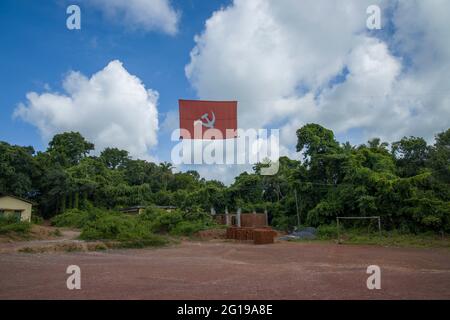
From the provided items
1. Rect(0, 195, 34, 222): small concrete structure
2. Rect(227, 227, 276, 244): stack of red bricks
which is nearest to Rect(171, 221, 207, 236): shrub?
Rect(227, 227, 276, 244): stack of red bricks

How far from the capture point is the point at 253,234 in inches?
911

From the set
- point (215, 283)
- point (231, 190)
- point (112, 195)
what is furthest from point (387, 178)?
point (112, 195)

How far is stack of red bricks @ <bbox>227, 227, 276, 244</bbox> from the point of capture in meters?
22.2

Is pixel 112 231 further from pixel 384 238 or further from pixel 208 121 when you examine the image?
pixel 384 238

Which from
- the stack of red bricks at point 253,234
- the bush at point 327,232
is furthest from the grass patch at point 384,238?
the stack of red bricks at point 253,234

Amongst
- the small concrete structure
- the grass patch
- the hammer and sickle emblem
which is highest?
the hammer and sickle emblem

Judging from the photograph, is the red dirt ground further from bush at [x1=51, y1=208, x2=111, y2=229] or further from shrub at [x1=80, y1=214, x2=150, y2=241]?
bush at [x1=51, y1=208, x2=111, y2=229]

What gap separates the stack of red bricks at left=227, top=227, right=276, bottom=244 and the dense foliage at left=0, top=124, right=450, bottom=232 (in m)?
3.26

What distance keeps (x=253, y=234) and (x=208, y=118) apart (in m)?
11.1

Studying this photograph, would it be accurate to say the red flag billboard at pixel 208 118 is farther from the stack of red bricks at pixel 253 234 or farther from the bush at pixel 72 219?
the bush at pixel 72 219

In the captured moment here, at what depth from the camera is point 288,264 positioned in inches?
494

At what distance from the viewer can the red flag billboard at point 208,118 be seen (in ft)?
47.0

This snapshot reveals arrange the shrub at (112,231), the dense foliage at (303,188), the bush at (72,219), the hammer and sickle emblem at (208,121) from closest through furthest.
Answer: the hammer and sickle emblem at (208,121) < the shrub at (112,231) < the dense foliage at (303,188) < the bush at (72,219)

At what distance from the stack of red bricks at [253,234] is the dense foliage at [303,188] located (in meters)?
3.26
